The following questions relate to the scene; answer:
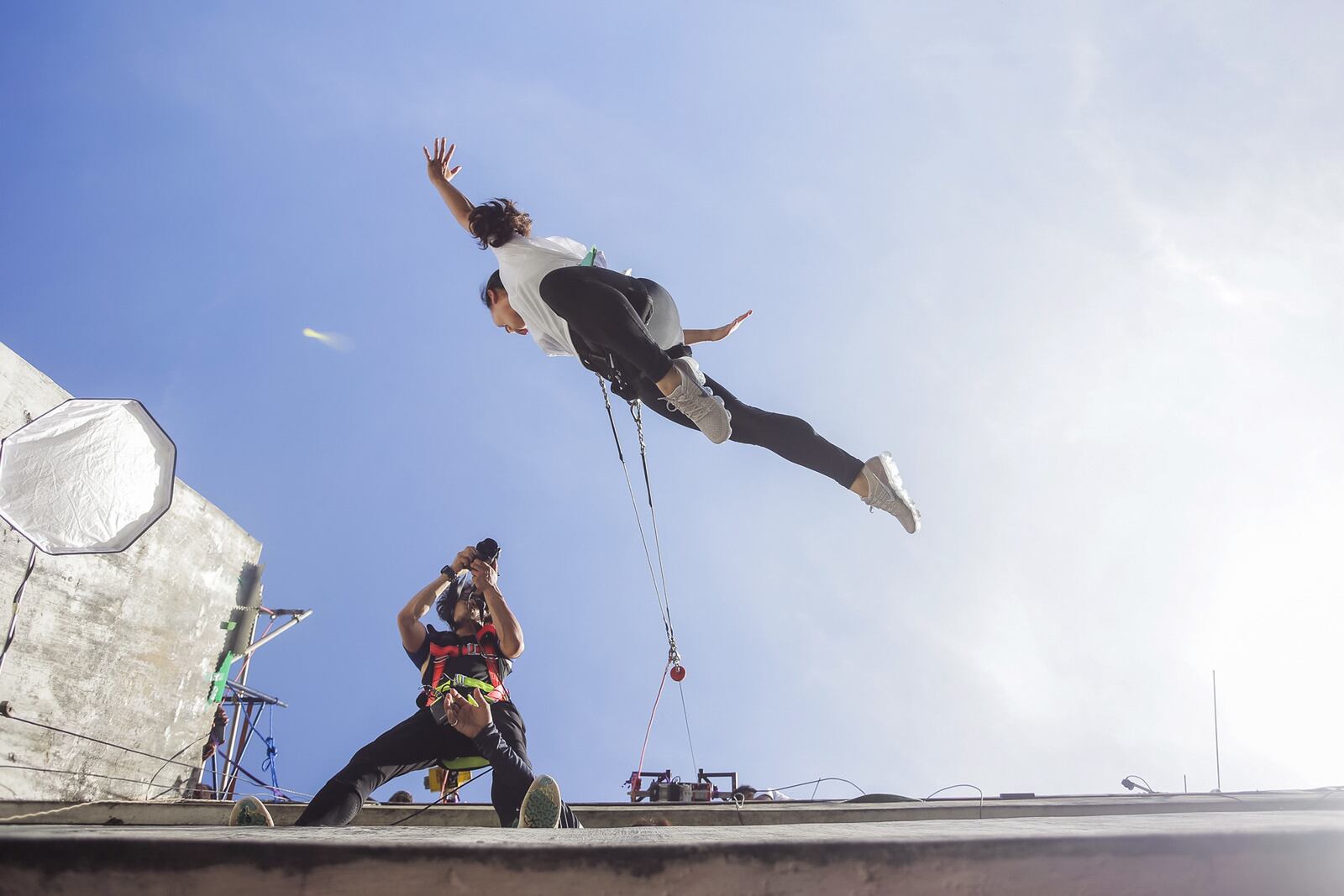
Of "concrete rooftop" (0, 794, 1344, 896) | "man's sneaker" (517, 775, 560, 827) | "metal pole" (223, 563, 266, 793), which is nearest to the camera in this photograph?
"concrete rooftop" (0, 794, 1344, 896)

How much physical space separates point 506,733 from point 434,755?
32 centimetres

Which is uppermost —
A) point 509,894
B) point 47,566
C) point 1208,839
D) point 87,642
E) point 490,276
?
point 490,276

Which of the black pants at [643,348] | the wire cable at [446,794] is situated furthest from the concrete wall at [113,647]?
the black pants at [643,348]

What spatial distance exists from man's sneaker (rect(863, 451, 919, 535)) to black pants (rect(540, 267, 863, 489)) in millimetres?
81

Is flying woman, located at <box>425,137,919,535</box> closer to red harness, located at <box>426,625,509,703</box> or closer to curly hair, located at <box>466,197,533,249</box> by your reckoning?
curly hair, located at <box>466,197,533,249</box>

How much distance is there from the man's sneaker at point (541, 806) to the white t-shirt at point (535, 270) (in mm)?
1975

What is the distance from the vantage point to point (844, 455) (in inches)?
145

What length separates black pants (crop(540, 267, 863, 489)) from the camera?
3.28 metres

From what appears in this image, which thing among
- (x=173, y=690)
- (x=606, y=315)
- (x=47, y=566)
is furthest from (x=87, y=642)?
(x=606, y=315)

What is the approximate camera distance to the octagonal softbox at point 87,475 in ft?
19.3

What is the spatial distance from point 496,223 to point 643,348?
1.06 m

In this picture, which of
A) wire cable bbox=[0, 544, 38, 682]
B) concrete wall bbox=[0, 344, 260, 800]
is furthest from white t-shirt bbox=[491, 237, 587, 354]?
wire cable bbox=[0, 544, 38, 682]

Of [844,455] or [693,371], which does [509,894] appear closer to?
[693,371]

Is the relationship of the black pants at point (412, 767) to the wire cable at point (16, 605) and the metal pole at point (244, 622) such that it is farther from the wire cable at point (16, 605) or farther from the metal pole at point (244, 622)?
the metal pole at point (244, 622)
